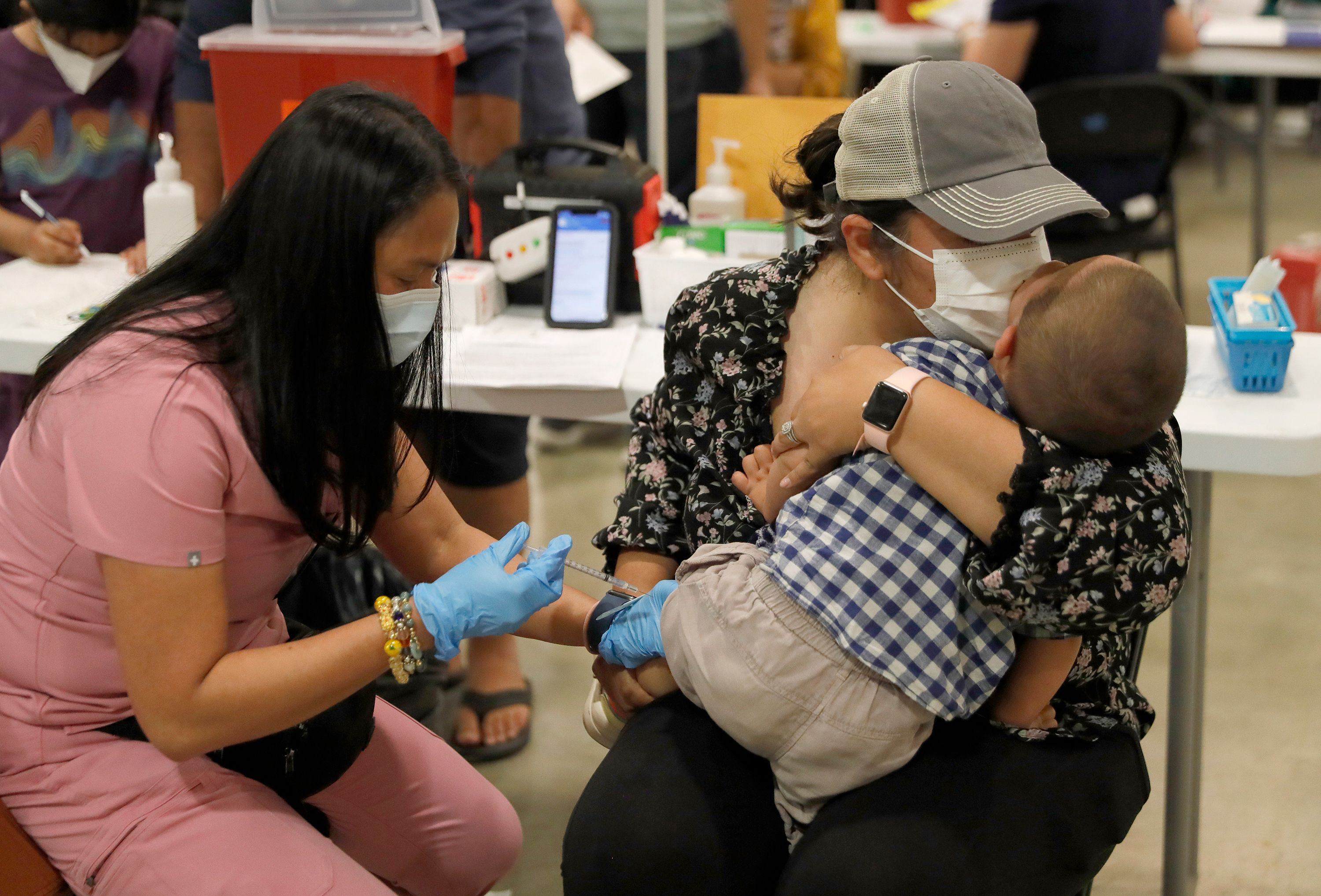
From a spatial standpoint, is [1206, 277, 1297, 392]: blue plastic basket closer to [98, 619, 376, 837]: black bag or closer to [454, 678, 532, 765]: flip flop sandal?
[98, 619, 376, 837]: black bag

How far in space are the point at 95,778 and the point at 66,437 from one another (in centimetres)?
37

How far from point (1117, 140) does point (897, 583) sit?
7.53ft

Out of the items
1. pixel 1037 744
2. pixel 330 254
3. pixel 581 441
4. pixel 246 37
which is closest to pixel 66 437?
pixel 330 254

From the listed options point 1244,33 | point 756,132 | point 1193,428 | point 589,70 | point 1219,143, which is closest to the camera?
point 1193,428

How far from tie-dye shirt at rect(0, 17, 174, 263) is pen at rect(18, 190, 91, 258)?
0.05 ft

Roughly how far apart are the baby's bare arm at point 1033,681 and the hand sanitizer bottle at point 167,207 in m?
1.59

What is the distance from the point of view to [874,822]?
1201mm

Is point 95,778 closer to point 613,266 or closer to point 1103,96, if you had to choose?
point 613,266

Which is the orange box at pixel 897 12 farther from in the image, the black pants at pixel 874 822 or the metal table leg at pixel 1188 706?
the black pants at pixel 874 822

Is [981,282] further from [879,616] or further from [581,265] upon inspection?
[581,265]

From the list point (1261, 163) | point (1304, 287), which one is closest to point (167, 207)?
point (1304, 287)

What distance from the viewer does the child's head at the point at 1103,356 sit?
108 centimetres

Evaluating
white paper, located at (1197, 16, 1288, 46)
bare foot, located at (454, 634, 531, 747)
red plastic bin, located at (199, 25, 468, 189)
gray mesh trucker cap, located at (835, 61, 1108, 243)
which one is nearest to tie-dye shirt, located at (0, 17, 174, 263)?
red plastic bin, located at (199, 25, 468, 189)

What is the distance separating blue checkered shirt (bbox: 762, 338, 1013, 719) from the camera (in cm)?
118
